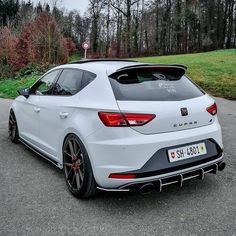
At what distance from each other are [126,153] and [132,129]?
0.82ft

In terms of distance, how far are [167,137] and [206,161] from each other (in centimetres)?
60

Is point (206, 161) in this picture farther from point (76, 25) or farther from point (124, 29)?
point (76, 25)

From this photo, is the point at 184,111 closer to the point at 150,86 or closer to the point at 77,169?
the point at 150,86

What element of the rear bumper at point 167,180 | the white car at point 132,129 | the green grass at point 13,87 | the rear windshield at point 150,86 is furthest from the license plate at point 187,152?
the green grass at point 13,87

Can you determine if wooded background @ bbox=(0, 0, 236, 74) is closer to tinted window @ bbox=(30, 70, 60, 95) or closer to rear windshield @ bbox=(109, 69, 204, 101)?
tinted window @ bbox=(30, 70, 60, 95)

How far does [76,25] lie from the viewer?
221ft

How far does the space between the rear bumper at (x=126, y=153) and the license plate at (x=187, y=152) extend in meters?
0.06

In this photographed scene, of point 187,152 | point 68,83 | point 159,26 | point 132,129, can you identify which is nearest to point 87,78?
point 68,83

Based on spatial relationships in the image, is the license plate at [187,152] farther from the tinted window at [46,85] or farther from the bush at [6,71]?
the bush at [6,71]

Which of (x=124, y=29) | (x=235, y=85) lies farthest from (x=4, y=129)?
(x=124, y=29)

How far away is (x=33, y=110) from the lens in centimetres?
559

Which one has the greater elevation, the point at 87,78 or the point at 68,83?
the point at 87,78

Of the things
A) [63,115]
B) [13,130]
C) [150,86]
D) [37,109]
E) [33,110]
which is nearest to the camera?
[150,86]

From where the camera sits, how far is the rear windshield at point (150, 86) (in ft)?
13.1
